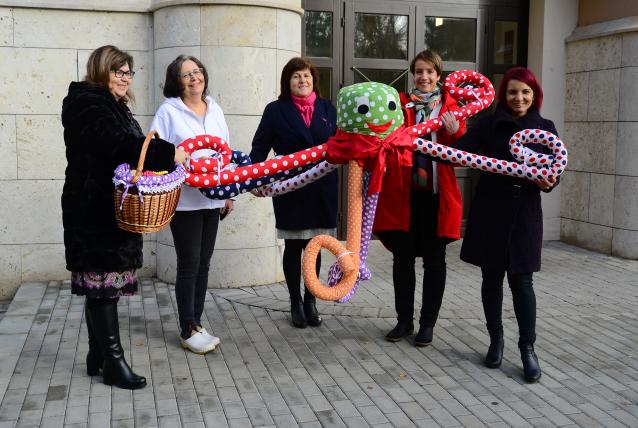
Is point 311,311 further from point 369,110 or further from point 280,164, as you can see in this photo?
point 369,110

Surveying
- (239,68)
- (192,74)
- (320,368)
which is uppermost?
(239,68)

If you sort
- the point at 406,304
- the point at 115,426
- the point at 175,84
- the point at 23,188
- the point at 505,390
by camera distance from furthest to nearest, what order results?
the point at 23,188 < the point at 406,304 < the point at 175,84 < the point at 505,390 < the point at 115,426

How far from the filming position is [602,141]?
8.33m

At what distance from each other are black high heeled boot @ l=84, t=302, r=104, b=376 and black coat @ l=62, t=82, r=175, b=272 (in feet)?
1.37

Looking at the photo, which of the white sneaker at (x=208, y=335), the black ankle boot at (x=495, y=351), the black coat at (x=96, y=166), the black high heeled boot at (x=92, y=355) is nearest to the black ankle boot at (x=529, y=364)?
the black ankle boot at (x=495, y=351)

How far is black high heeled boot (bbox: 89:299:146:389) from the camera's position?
431 cm

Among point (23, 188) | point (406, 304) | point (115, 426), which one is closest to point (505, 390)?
point (406, 304)

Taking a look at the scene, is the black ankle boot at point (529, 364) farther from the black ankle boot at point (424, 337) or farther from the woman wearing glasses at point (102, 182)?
the woman wearing glasses at point (102, 182)

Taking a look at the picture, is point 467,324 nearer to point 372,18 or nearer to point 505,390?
point 505,390

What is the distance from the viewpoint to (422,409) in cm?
411

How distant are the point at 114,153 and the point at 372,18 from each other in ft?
16.7

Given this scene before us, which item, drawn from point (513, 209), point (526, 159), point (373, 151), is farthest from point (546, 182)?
point (373, 151)

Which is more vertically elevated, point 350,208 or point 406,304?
point 350,208

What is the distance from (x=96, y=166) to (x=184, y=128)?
0.84m
